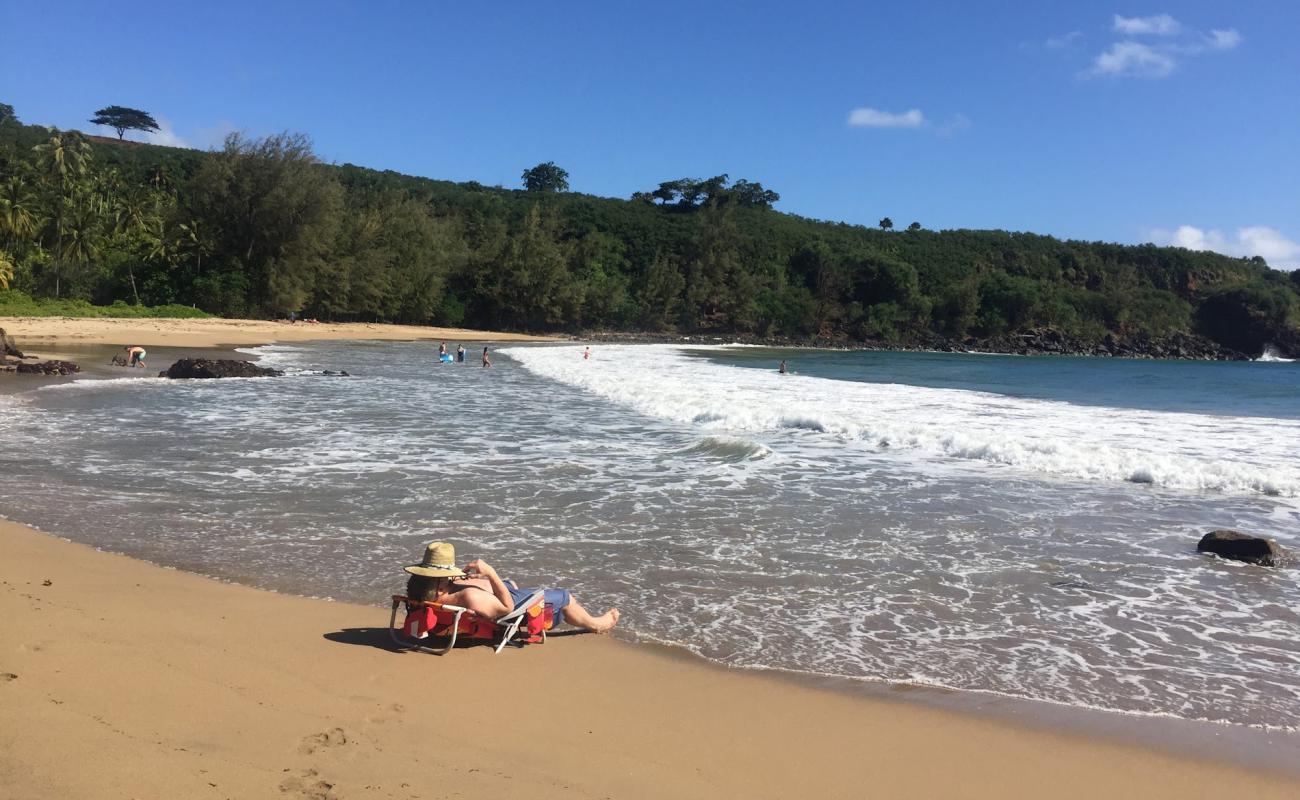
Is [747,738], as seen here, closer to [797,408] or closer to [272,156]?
[797,408]

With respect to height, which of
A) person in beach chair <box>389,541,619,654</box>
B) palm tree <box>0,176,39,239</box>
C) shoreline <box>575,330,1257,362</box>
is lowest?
person in beach chair <box>389,541,619,654</box>

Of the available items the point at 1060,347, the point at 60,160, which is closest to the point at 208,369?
the point at 60,160

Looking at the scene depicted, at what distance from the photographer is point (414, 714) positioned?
3990 mm

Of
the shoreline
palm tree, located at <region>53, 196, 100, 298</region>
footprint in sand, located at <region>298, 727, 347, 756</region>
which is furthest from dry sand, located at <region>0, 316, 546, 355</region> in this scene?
the shoreline

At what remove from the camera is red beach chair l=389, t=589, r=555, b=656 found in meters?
4.84

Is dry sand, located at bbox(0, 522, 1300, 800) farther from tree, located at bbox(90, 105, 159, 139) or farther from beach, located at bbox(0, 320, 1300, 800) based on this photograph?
tree, located at bbox(90, 105, 159, 139)

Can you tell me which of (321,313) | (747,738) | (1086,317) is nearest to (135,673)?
(747,738)

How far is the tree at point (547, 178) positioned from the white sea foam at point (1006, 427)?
347 ft

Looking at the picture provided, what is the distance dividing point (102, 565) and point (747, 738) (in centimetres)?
478

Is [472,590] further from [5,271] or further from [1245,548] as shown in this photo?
[5,271]

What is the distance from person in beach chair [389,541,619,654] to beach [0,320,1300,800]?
0.13 metres

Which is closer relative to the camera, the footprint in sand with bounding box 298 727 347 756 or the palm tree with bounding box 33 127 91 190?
the footprint in sand with bounding box 298 727 347 756

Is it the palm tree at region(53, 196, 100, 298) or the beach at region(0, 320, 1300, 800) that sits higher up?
the palm tree at region(53, 196, 100, 298)

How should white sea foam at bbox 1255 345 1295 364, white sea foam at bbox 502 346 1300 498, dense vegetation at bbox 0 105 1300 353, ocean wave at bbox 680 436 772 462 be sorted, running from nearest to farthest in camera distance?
white sea foam at bbox 502 346 1300 498 < ocean wave at bbox 680 436 772 462 < dense vegetation at bbox 0 105 1300 353 < white sea foam at bbox 1255 345 1295 364
